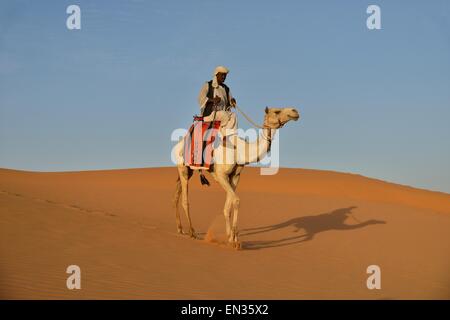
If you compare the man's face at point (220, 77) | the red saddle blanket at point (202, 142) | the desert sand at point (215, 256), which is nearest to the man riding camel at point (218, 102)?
the man's face at point (220, 77)

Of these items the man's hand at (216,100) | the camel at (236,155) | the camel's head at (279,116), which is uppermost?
the man's hand at (216,100)

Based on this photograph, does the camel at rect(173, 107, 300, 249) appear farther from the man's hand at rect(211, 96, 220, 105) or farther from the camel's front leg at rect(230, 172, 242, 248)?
the man's hand at rect(211, 96, 220, 105)

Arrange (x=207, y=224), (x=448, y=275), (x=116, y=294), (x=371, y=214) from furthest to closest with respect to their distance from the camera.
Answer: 1. (x=371, y=214)
2. (x=207, y=224)
3. (x=448, y=275)
4. (x=116, y=294)

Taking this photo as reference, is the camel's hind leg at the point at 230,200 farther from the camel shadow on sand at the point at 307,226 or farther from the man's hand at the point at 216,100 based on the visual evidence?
the man's hand at the point at 216,100

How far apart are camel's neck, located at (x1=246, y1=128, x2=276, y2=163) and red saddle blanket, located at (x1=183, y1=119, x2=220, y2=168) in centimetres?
89

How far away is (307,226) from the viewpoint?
19219 mm

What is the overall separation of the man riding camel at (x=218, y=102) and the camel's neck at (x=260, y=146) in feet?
2.27

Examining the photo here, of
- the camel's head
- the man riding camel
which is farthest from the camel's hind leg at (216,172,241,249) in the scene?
the camel's head

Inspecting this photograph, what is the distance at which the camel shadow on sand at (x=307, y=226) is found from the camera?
1430 cm

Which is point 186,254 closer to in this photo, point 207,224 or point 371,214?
point 207,224
